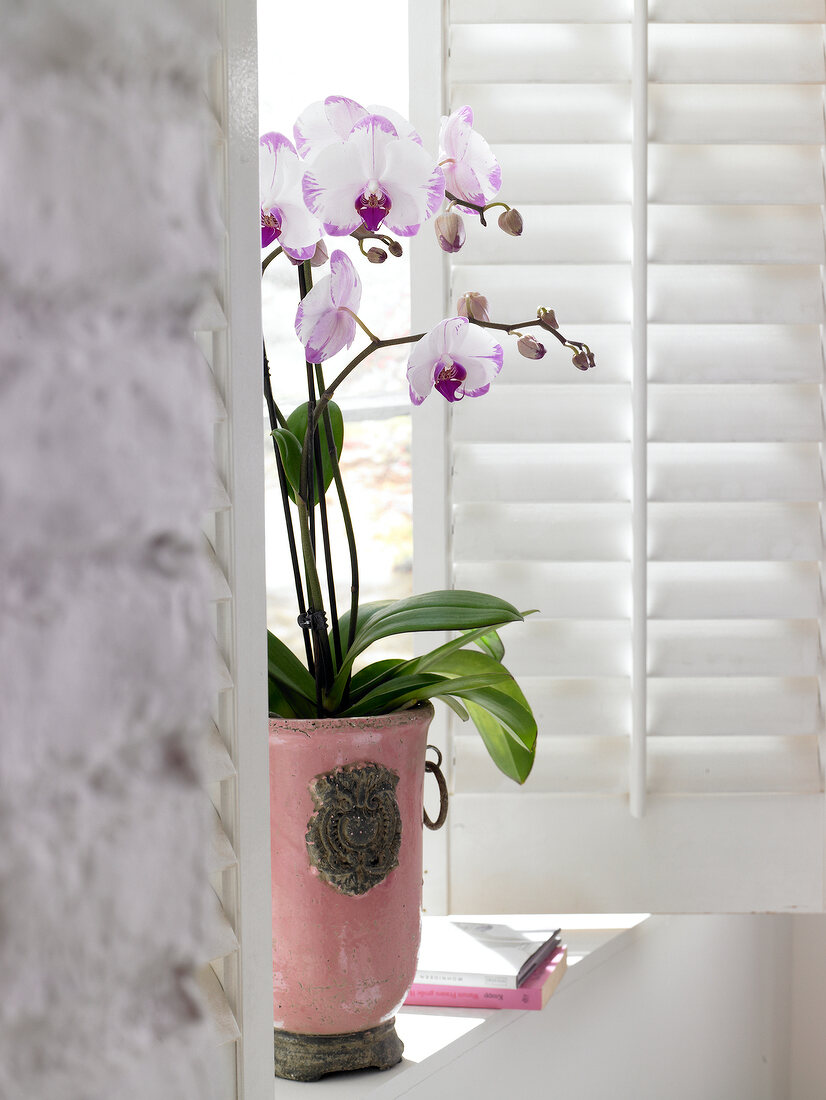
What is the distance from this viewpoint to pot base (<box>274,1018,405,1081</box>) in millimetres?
772

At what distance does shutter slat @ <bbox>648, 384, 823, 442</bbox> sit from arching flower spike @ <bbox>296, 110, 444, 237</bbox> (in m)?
0.38

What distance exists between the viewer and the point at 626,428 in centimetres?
103

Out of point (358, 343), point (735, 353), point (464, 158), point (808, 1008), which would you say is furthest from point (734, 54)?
point (358, 343)

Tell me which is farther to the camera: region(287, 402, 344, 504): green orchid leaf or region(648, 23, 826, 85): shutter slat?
region(648, 23, 826, 85): shutter slat

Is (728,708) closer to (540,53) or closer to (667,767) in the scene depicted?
(667,767)

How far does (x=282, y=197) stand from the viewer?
0.75 meters

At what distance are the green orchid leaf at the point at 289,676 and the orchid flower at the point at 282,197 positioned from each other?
290 mm

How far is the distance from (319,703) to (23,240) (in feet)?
1.70

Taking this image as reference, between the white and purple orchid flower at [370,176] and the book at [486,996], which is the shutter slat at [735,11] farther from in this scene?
the book at [486,996]

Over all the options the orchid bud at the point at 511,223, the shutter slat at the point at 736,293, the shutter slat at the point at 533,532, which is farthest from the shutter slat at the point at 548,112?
the shutter slat at the point at 533,532

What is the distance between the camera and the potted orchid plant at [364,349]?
2.41 ft

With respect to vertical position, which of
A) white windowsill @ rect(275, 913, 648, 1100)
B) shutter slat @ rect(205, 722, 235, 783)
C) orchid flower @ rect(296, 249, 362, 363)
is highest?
orchid flower @ rect(296, 249, 362, 363)

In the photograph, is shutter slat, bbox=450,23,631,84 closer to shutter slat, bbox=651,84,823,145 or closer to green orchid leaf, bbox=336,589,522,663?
shutter slat, bbox=651,84,823,145

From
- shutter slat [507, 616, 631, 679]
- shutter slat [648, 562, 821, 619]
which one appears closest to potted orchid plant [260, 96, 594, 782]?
shutter slat [507, 616, 631, 679]
